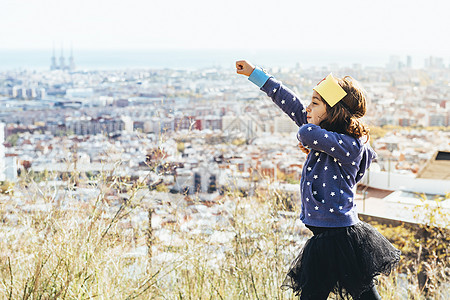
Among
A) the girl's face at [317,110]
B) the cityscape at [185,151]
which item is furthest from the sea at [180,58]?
the girl's face at [317,110]

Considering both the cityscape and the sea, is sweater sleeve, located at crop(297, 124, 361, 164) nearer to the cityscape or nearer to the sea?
the cityscape

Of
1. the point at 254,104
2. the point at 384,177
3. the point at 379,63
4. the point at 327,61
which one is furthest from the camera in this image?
the point at 379,63

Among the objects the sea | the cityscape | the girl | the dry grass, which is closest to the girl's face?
the girl

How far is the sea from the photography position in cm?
2494

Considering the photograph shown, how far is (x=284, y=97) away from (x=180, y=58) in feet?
86.9

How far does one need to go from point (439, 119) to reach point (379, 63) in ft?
43.2

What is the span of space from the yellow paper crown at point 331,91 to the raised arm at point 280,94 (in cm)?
13

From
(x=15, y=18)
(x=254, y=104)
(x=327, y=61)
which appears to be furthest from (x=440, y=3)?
(x=15, y=18)

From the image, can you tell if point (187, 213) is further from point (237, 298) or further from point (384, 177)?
point (384, 177)

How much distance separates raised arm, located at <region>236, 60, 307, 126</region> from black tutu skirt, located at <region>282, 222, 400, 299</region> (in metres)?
0.24

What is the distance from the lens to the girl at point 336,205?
2.78ft

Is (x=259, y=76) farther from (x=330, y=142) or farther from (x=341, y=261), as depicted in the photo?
(x=341, y=261)

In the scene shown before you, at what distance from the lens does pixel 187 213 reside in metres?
1.62

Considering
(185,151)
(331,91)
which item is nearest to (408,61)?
(185,151)
